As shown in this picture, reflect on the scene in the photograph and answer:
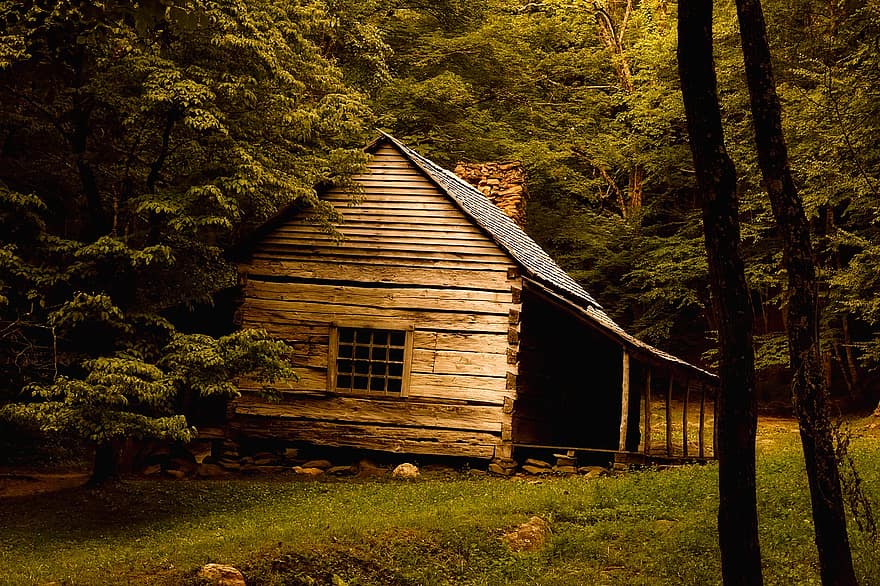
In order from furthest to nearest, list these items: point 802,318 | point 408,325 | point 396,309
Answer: point 396,309 < point 408,325 < point 802,318

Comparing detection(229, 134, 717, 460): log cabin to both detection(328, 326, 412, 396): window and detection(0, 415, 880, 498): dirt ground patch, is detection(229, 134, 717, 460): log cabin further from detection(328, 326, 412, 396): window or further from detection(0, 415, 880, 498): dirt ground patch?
detection(0, 415, 880, 498): dirt ground patch

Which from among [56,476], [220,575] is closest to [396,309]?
[56,476]

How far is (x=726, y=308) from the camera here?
653cm

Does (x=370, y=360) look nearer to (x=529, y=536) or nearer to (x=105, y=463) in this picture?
(x=105, y=463)

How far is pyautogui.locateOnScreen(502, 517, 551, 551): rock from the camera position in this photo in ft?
33.6

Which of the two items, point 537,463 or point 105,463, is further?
point 537,463

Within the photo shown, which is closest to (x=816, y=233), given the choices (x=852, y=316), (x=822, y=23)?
(x=852, y=316)

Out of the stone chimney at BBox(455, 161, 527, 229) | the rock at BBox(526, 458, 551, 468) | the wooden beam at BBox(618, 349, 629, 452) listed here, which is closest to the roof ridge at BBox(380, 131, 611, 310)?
the wooden beam at BBox(618, 349, 629, 452)

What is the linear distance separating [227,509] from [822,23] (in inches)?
648

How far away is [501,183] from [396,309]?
352 inches

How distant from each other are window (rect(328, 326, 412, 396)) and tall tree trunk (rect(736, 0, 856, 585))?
34.3 ft

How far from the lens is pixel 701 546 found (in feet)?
32.2

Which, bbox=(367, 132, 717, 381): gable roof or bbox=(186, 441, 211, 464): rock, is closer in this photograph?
bbox=(367, 132, 717, 381): gable roof

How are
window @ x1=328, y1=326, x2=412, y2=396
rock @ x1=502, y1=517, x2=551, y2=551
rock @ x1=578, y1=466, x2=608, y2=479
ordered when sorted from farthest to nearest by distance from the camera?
window @ x1=328, y1=326, x2=412, y2=396 < rock @ x1=578, y1=466, x2=608, y2=479 < rock @ x1=502, y1=517, x2=551, y2=551
